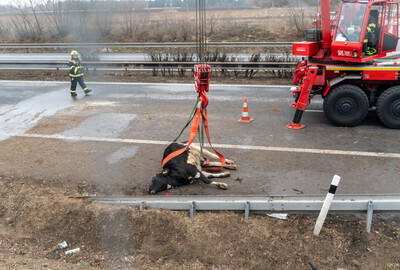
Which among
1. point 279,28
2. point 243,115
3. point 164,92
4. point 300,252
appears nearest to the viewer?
point 300,252

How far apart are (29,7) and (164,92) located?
549 inches

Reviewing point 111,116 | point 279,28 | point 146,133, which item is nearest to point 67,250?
point 146,133

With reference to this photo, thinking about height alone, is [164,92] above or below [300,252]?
above

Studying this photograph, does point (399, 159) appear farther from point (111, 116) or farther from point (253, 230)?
point (111, 116)

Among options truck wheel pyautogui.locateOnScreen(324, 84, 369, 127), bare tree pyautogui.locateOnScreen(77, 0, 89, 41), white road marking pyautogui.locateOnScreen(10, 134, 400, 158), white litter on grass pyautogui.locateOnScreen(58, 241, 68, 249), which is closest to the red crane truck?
truck wheel pyautogui.locateOnScreen(324, 84, 369, 127)

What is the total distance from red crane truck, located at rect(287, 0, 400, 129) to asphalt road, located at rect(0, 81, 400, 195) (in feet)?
1.50

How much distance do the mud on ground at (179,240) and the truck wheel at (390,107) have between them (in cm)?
432

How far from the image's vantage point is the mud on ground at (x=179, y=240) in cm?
448

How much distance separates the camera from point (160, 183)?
5.91m

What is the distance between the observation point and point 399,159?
22.8 ft

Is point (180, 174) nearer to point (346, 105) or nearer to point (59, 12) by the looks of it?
point (346, 105)

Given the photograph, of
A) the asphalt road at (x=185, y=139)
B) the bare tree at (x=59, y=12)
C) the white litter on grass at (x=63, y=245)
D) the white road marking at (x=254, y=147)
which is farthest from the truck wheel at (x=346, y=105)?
the bare tree at (x=59, y=12)

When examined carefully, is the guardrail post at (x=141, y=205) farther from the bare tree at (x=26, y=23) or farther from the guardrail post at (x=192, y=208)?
the bare tree at (x=26, y=23)

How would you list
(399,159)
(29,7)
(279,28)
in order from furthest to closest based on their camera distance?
(279,28), (29,7), (399,159)
